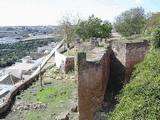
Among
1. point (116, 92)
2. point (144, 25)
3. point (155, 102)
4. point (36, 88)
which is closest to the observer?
point (155, 102)

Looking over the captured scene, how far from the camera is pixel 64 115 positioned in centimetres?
1542

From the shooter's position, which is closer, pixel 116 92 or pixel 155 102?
pixel 155 102

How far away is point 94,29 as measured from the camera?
35000mm

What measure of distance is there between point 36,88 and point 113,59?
21.1 feet

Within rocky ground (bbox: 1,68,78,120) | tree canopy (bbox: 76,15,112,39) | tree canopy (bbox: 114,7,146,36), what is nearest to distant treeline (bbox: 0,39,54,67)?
tree canopy (bbox: 76,15,112,39)

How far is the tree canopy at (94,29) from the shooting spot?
115 feet

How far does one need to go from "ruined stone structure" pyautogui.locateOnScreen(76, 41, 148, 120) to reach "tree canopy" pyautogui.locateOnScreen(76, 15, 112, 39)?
15607 millimetres

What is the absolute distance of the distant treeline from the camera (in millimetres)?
71719

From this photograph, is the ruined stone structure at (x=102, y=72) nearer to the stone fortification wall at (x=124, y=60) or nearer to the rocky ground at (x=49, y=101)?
the stone fortification wall at (x=124, y=60)

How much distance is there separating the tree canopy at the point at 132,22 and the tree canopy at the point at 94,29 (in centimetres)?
192

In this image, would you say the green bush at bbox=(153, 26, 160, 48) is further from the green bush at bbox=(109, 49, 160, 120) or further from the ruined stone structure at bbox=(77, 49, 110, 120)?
the green bush at bbox=(109, 49, 160, 120)

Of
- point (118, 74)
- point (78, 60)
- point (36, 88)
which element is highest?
point (78, 60)

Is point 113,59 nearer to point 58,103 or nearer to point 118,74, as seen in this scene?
point 118,74

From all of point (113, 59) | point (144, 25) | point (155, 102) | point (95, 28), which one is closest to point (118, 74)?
point (113, 59)
